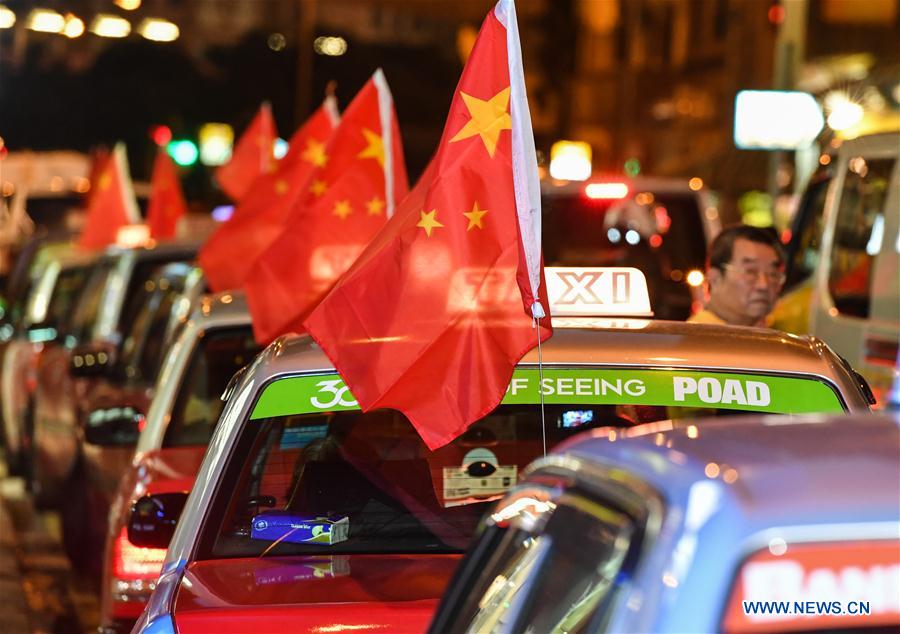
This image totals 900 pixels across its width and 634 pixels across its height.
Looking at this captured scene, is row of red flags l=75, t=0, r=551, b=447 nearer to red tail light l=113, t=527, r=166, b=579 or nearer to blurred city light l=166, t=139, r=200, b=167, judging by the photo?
red tail light l=113, t=527, r=166, b=579

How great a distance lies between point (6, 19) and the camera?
3403 centimetres

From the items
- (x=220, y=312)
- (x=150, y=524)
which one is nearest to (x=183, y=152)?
(x=220, y=312)

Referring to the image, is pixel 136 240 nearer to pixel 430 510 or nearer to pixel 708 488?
pixel 430 510

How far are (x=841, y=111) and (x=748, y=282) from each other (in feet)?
47.0

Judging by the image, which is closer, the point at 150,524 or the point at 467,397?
the point at 467,397

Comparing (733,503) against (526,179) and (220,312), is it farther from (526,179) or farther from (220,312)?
(220,312)

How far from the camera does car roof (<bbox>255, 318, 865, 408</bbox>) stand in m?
4.51

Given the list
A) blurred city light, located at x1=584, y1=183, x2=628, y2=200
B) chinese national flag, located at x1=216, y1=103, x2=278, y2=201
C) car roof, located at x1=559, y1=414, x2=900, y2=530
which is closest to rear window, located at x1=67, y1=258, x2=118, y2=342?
chinese national flag, located at x1=216, y1=103, x2=278, y2=201

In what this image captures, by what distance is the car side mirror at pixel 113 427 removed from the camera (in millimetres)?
7727

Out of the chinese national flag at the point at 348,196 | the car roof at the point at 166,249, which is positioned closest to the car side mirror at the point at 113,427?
the chinese national flag at the point at 348,196

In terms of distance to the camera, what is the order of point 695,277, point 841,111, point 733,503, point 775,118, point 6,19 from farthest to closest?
point 6,19, point 841,111, point 775,118, point 695,277, point 733,503

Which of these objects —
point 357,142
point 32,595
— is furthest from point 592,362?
point 32,595

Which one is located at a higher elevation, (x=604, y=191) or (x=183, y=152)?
(x=604, y=191)

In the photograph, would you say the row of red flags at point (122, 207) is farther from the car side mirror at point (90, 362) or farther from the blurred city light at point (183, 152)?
the blurred city light at point (183, 152)
